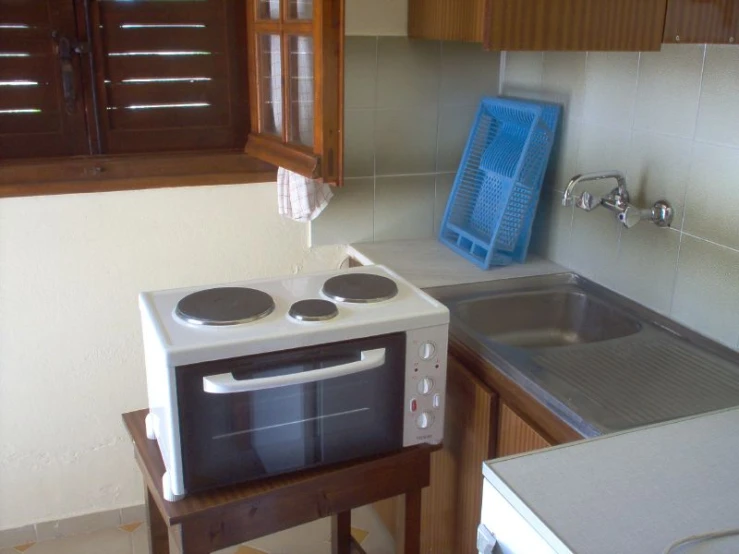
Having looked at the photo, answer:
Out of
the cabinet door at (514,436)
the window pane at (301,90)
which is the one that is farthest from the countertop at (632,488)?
the window pane at (301,90)

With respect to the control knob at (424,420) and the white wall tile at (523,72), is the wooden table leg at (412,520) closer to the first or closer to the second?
the control knob at (424,420)

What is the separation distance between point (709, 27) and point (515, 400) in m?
0.82

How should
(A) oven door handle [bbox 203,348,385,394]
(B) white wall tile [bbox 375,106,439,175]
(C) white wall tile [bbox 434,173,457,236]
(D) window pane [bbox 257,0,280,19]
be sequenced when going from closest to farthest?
(A) oven door handle [bbox 203,348,385,394] < (D) window pane [bbox 257,0,280,19] < (B) white wall tile [bbox 375,106,439,175] < (C) white wall tile [bbox 434,173,457,236]

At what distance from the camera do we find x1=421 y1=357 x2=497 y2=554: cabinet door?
161cm

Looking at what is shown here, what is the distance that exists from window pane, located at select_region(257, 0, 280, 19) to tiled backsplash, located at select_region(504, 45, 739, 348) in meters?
0.74

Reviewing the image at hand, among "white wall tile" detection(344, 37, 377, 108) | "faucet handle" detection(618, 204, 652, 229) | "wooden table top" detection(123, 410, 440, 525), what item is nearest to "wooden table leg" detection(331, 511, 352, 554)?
"wooden table top" detection(123, 410, 440, 525)

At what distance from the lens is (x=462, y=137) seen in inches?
90.8

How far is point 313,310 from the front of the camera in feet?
4.66

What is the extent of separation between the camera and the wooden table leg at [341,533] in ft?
6.39

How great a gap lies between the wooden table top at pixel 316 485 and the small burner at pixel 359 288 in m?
0.32

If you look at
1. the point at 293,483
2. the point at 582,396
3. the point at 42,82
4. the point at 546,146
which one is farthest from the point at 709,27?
the point at 42,82

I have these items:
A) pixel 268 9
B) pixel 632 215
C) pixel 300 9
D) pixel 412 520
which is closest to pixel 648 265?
pixel 632 215

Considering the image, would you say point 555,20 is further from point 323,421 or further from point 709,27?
point 323,421

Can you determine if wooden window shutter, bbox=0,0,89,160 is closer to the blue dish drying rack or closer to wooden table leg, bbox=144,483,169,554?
wooden table leg, bbox=144,483,169,554
